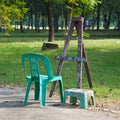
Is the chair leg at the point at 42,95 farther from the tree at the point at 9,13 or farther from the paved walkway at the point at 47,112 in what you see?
the tree at the point at 9,13

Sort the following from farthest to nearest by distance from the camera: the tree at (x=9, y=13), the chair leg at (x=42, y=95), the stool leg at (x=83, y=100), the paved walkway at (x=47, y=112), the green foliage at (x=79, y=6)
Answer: the tree at (x=9, y=13) < the green foliage at (x=79, y=6) < the chair leg at (x=42, y=95) < the stool leg at (x=83, y=100) < the paved walkway at (x=47, y=112)

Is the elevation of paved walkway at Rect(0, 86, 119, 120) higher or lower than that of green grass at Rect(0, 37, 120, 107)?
higher

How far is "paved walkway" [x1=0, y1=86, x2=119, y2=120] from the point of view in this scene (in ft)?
23.7

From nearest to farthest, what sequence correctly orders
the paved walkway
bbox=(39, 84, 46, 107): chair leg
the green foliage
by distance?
the paved walkway < bbox=(39, 84, 46, 107): chair leg < the green foliage

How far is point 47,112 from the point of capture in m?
7.61

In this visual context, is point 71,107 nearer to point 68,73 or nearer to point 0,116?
point 0,116

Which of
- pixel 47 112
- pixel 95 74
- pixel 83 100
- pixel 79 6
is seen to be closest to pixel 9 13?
pixel 79 6

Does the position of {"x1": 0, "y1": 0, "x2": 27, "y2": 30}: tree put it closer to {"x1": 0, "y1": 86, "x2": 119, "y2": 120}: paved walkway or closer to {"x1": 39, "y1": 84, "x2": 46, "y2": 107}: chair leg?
{"x1": 0, "y1": 86, "x2": 119, "y2": 120}: paved walkway

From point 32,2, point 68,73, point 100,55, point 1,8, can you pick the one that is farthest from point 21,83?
point 32,2

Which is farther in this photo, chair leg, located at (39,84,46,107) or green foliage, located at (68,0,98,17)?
green foliage, located at (68,0,98,17)

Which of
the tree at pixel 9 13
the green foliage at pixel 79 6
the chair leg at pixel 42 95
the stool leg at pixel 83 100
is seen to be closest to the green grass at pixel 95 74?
the stool leg at pixel 83 100

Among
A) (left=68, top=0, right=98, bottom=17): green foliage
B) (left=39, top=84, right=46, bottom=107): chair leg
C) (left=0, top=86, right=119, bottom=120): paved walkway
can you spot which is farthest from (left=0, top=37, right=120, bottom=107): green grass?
(left=68, top=0, right=98, bottom=17): green foliage

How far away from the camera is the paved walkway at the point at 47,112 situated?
723 cm

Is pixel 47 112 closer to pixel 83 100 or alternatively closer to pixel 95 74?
pixel 83 100
